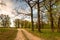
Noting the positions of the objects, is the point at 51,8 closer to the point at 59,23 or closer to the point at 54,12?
the point at 54,12

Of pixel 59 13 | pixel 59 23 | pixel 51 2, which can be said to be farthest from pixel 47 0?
pixel 59 23

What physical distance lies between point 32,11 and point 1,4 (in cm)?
1345

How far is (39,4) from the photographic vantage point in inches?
1423

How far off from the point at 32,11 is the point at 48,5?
8415mm

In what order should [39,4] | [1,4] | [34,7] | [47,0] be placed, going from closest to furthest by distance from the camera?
[1,4]
[47,0]
[39,4]
[34,7]

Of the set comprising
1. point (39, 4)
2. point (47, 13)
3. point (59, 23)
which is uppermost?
point (39, 4)

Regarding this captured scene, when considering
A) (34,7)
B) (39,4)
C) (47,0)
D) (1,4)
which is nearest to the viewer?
(1,4)

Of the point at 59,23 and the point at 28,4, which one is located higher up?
the point at 28,4

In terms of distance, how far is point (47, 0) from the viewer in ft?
108

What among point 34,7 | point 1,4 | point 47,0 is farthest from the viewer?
point 34,7

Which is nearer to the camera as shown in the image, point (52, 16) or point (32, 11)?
point (52, 16)

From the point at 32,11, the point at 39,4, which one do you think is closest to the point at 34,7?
the point at 32,11

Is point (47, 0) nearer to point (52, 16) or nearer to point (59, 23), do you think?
point (52, 16)

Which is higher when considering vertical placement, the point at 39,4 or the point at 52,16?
the point at 39,4
